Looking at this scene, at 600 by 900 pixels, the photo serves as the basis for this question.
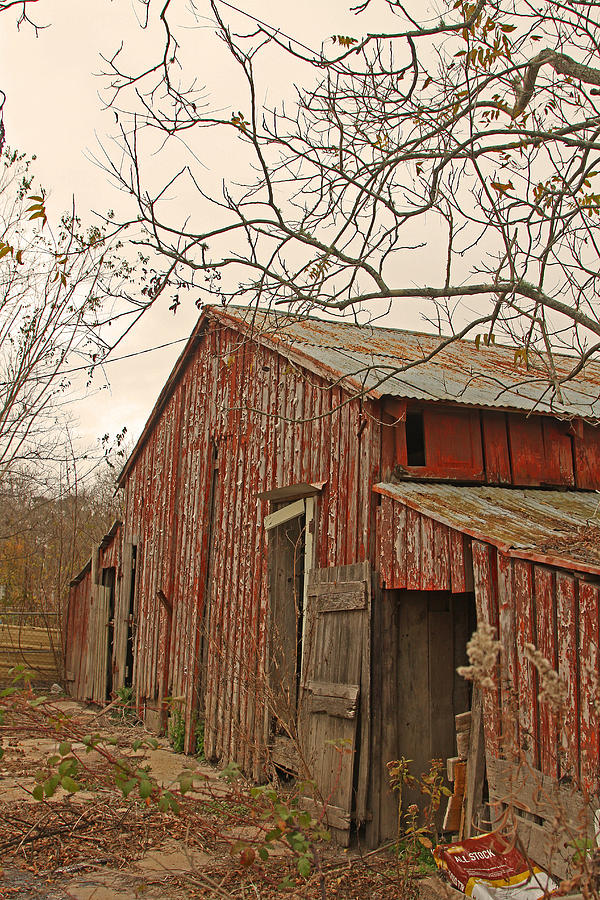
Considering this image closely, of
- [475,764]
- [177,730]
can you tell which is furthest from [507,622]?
[177,730]

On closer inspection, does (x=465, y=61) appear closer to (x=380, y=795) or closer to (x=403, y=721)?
(x=403, y=721)

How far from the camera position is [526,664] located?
203 inches

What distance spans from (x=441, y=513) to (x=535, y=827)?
2253mm

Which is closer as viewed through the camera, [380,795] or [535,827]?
[535,827]

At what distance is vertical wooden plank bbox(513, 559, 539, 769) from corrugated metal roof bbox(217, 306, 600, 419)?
1.39 meters

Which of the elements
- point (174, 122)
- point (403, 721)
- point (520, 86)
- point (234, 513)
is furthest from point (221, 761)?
point (520, 86)

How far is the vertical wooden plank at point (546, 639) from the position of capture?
15.9ft

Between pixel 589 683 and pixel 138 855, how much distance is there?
397 centimetres

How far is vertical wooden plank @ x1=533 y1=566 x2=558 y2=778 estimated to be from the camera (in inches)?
191

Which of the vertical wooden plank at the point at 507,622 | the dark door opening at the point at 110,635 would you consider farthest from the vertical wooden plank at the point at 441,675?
the dark door opening at the point at 110,635

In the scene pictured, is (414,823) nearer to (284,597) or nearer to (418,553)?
(418,553)

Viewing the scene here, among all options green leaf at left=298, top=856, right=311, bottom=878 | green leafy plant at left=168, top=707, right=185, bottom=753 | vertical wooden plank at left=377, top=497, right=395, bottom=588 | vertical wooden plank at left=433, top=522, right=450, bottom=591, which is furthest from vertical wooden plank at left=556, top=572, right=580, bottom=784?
green leafy plant at left=168, top=707, right=185, bottom=753

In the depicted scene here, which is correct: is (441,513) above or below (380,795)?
above

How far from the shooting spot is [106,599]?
15.0m
